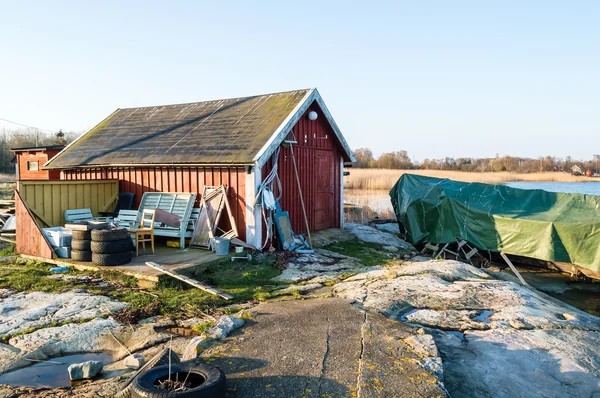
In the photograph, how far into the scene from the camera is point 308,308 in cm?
668

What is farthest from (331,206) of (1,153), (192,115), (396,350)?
(1,153)

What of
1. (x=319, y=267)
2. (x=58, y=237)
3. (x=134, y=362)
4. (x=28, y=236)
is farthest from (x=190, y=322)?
(x=28, y=236)

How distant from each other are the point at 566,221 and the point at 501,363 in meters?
7.09

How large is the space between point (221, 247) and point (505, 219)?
23.0 ft

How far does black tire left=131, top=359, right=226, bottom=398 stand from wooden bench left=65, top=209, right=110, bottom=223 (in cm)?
816

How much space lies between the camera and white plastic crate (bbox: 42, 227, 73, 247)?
9992 millimetres

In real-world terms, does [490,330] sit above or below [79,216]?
below

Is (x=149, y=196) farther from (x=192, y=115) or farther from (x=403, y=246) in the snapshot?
(x=403, y=246)

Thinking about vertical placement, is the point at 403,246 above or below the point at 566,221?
below

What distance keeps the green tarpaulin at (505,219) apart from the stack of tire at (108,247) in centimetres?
806

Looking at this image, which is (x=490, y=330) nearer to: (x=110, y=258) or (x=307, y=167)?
(x=110, y=258)

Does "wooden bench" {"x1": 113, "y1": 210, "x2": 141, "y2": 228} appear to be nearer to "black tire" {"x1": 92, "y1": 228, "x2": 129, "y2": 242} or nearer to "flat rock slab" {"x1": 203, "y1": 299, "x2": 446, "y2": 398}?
"black tire" {"x1": 92, "y1": 228, "x2": 129, "y2": 242}

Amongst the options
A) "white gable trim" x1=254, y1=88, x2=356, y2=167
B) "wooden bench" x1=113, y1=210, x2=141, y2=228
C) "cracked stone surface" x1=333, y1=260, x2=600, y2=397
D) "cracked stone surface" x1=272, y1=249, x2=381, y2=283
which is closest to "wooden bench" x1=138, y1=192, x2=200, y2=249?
"wooden bench" x1=113, y1=210, x2=141, y2=228

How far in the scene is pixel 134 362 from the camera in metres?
4.89
